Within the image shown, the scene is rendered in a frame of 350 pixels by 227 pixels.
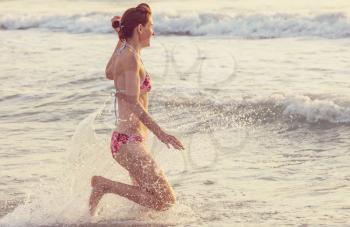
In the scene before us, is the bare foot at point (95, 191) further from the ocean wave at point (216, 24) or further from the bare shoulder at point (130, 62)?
the ocean wave at point (216, 24)

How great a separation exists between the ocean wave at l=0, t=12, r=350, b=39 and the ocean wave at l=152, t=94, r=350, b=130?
9579 mm

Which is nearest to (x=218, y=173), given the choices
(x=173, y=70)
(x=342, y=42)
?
(x=173, y=70)

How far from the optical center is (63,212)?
6.96 metres

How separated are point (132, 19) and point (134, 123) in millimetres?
778

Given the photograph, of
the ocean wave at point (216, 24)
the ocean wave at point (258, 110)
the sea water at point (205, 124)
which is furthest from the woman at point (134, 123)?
the ocean wave at point (216, 24)

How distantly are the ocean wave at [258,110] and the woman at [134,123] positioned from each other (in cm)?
449

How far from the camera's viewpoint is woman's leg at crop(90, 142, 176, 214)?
648cm

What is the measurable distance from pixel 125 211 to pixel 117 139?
79cm

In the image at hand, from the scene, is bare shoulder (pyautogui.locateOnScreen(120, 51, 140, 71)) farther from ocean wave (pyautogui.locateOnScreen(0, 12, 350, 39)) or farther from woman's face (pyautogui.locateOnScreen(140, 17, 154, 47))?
ocean wave (pyautogui.locateOnScreen(0, 12, 350, 39))

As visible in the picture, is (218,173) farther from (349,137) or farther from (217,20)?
(217,20)

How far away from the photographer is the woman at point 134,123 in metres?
6.29

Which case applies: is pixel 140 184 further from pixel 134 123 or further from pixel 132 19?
pixel 132 19

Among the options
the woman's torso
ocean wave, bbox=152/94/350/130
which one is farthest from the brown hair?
ocean wave, bbox=152/94/350/130

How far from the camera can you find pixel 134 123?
6.48 m
